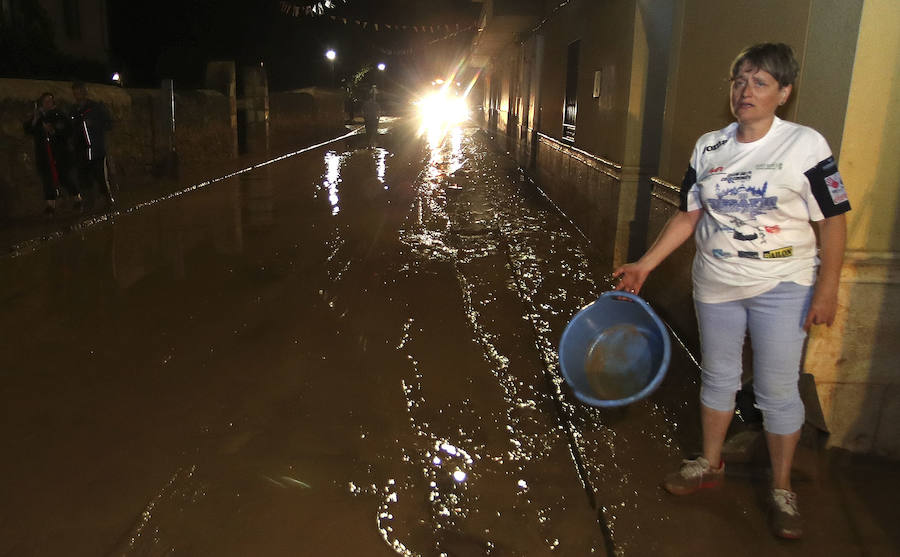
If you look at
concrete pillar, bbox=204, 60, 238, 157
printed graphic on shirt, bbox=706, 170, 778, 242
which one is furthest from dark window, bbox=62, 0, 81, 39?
printed graphic on shirt, bbox=706, 170, 778, 242

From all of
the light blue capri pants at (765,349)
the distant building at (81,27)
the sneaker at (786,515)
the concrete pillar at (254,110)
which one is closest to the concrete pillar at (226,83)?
the concrete pillar at (254,110)

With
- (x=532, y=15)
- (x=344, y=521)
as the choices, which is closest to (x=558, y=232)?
(x=344, y=521)

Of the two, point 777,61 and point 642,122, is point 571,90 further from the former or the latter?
point 777,61

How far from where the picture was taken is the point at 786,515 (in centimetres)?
282

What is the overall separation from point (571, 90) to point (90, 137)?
7.06 metres

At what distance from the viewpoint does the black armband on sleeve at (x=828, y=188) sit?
8.30 feet

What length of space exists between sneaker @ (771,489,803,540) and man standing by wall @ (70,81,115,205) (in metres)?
9.53

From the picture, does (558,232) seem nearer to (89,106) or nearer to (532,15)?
(89,106)

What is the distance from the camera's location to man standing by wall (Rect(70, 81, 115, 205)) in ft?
31.0

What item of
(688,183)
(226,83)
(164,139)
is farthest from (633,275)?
(226,83)

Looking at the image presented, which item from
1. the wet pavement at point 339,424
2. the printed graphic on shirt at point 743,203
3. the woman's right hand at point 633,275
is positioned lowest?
the wet pavement at point 339,424

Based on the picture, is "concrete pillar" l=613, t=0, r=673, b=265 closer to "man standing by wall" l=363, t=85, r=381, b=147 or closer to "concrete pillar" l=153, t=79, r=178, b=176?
"concrete pillar" l=153, t=79, r=178, b=176

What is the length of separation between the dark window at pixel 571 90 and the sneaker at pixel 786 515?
8.17 metres

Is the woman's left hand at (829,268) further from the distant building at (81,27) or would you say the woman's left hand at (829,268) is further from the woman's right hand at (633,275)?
the distant building at (81,27)
